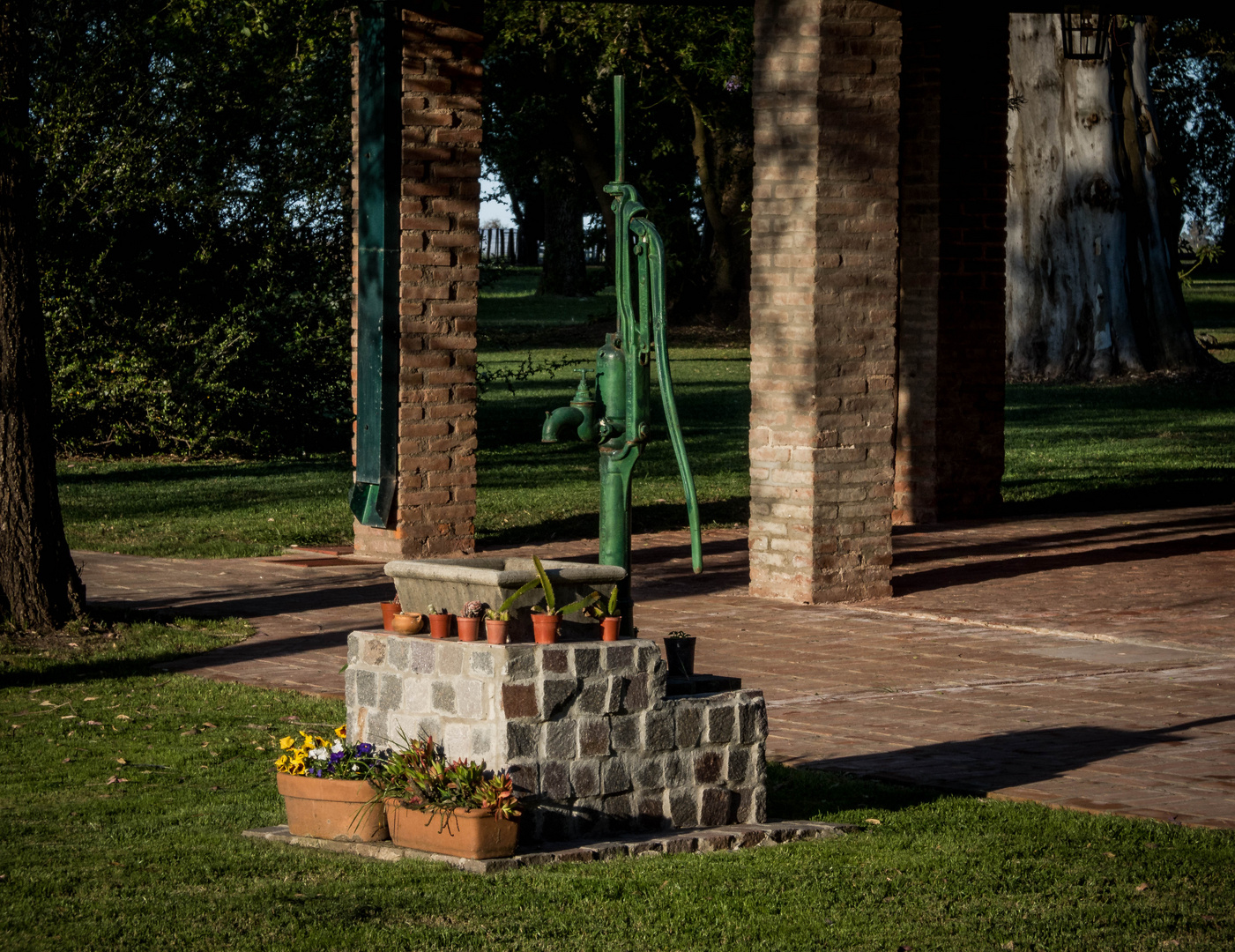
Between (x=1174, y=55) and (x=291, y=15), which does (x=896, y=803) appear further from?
(x=1174, y=55)

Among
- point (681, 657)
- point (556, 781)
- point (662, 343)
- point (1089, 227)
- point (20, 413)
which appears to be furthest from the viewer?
point (1089, 227)

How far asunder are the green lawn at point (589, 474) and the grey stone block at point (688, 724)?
251 centimetres

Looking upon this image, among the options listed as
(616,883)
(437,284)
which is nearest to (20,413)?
(437,284)

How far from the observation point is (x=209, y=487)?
56.7ft

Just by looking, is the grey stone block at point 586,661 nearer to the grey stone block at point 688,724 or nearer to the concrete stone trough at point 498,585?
the concrete stone trough at point 498,585

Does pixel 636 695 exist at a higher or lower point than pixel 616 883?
higher

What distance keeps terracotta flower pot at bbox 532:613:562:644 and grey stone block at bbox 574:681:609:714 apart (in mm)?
204

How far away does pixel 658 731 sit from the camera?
19.9 ft

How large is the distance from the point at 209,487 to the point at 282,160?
149 inches

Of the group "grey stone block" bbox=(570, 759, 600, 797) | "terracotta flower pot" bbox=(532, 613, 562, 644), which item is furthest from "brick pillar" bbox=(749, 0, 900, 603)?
"terracotta flower pot" bbox=(532, 613, 562, 644)

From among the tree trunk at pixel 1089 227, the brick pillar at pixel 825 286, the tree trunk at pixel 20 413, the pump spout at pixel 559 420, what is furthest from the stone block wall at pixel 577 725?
the tree trunk at pixel 1089 227

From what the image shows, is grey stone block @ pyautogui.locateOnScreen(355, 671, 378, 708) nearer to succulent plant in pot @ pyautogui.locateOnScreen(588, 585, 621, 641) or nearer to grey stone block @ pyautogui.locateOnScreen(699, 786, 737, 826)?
succulent plant in pot @ pyautogui.locateOnScreen(588, 585, 621, 641)

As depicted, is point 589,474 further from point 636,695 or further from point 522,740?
point 522,740

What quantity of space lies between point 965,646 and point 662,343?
4.42 m
